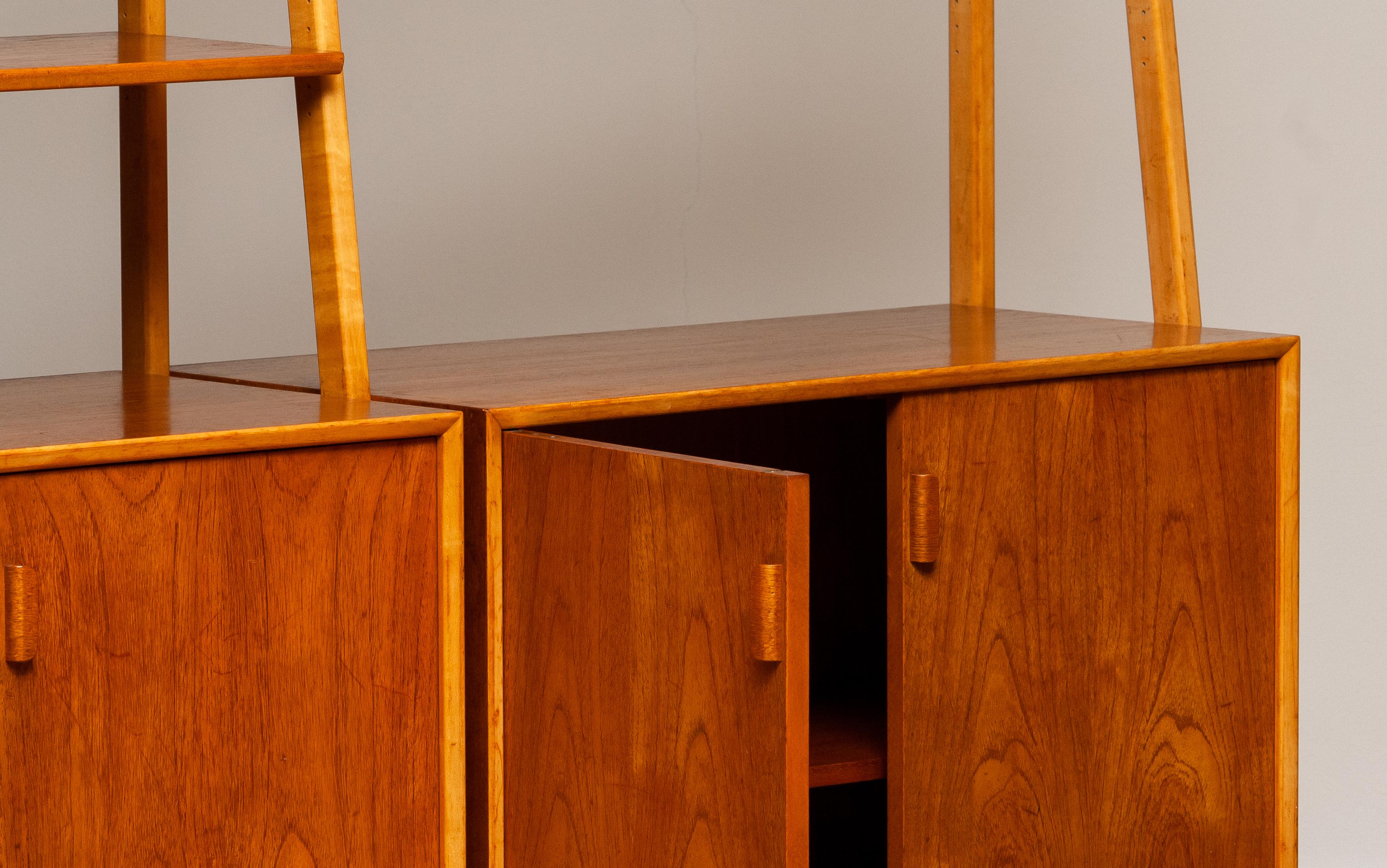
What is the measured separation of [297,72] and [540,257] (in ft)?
3.68

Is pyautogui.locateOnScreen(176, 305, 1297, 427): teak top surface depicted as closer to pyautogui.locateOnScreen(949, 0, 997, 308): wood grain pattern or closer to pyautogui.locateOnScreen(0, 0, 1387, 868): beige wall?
pyautogui.locateOnScreen(949, 0, 997, 308): wood grain pattern

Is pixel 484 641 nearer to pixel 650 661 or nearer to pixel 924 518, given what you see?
pixel 650 661

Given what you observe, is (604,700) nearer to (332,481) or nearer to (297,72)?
(332,481)

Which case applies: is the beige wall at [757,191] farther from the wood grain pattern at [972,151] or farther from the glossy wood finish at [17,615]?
the glossy wood finish at [17,615]

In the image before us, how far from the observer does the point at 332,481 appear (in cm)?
153

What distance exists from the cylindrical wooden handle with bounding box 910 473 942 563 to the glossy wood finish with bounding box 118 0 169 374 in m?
0.70

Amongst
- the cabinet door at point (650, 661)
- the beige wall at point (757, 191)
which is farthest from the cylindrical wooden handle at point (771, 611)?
the beige wall at point (757, 191)

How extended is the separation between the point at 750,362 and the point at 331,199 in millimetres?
444

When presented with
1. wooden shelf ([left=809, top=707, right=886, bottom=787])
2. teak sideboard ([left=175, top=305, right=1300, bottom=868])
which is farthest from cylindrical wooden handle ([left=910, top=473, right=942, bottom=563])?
wooden shelf ([left=809, top=707, right=886, bottom=787])

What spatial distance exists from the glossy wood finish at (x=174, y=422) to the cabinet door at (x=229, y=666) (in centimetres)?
2

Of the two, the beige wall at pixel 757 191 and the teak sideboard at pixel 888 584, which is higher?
the beige wall at pixel 757 191

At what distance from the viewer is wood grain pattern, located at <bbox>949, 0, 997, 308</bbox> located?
2.29 meters

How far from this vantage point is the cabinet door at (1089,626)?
184 centimetres

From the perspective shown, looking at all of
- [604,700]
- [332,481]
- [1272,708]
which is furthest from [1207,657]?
[332,481]
